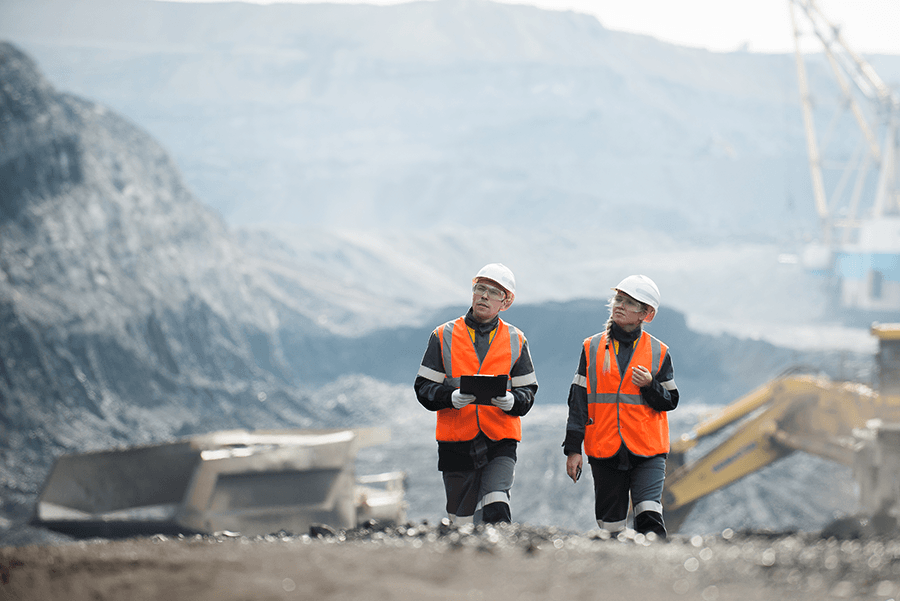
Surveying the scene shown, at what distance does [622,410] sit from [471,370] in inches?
22.4

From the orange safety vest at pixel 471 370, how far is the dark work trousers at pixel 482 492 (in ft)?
0.42

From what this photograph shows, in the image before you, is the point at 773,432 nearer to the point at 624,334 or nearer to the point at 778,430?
the point at 778,430

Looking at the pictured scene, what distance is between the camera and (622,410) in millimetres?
3049

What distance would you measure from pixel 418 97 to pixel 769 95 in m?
26.9

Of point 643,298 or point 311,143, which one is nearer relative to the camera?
point 643,298

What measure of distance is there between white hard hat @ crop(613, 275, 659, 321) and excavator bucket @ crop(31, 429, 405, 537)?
189 inches

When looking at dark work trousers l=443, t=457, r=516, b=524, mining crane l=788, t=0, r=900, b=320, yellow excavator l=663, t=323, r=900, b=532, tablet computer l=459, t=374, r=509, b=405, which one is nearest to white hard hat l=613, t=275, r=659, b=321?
tablet computer l=459, t=374, r=509, b=405

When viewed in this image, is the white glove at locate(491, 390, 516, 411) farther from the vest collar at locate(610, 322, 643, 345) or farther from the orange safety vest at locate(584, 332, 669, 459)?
the vest collar at locate(610, 322, 643, 345)

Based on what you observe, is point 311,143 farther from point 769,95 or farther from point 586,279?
point 769,95

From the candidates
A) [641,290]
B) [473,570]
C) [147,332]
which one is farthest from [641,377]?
[147,332]

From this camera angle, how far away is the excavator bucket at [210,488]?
279 inches

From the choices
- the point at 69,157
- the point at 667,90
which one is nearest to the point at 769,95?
the point at 667,90

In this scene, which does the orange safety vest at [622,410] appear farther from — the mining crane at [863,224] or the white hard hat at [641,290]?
the mining crane at [863,224]

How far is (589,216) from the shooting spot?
49969mm
